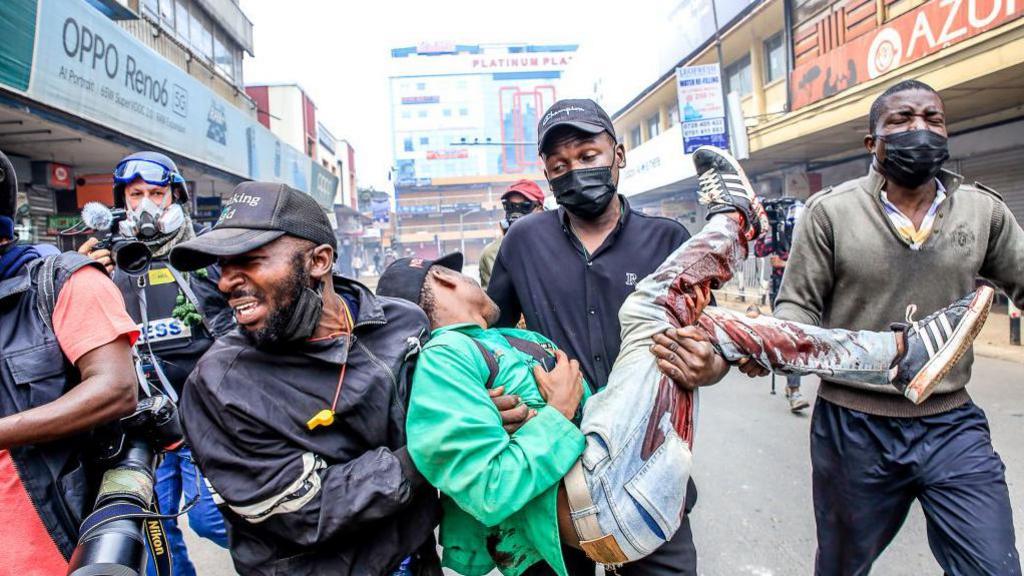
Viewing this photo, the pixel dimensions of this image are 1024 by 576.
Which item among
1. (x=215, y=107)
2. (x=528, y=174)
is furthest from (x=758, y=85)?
(x=528, y=174)

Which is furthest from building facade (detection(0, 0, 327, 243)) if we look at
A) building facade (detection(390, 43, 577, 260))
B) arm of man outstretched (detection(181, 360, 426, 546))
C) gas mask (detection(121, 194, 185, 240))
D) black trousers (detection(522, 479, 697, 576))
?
building facade (detection(390, 43, 577, 260))

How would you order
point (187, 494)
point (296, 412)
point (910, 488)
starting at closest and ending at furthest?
1. point (296, 412)
2. point (910, 488)
3. point (187, 494)

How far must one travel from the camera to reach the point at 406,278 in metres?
1.98

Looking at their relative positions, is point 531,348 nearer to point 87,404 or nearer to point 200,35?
point 87,404

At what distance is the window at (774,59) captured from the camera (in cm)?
1510

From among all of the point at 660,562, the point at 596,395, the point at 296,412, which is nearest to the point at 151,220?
the point at 296,412

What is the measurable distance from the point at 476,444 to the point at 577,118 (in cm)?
132

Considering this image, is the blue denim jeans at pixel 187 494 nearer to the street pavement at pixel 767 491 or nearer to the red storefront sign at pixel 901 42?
the street pavement at pixel 767 491

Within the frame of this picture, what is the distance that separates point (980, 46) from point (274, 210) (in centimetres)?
977

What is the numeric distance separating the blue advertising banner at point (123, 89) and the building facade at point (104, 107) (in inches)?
0.6

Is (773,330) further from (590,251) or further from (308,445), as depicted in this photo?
(308,445)

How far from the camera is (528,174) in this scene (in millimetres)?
83875

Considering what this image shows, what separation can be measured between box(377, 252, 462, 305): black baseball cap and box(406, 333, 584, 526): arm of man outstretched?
47 centimetres

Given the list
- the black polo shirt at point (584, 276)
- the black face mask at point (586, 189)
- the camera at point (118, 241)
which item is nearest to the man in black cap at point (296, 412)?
the black polo shirt at point (584, 276)
